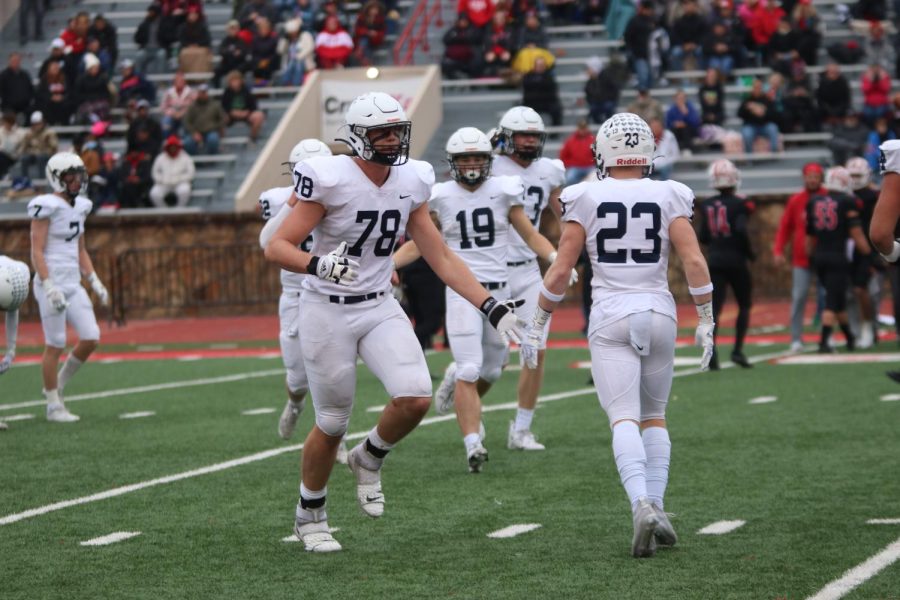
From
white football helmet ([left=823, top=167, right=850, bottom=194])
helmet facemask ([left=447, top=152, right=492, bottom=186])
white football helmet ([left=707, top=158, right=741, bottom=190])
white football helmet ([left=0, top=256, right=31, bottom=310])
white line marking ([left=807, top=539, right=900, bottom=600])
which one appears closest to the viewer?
white line marking ([left=807, top=539, right=900, bottom=600])

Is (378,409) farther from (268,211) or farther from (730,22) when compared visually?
(730,22)

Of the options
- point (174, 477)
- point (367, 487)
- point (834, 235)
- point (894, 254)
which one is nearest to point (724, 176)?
point (834, 235)

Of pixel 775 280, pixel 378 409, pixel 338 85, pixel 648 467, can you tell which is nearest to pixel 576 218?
pixel 648 467

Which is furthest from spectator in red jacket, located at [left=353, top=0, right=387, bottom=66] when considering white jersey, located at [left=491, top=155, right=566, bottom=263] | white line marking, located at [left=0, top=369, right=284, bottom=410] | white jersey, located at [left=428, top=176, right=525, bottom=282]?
white jersey, located at [left=428, top=176, right=525, bottom=282]

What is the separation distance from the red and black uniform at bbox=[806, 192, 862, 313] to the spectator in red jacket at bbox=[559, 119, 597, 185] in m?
6.98

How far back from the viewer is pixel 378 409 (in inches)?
472

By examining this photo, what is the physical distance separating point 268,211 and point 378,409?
3215 mm

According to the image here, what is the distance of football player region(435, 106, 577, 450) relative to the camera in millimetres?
9664

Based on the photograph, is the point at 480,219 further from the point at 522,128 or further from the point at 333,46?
the point at 333,46

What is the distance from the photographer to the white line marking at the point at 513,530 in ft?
22.8

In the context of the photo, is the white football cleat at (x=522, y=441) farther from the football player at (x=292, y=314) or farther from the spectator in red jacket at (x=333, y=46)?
the spectator in red jacket at (x=333, y=46)

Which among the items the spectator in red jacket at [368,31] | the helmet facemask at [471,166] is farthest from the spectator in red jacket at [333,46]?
the helmet facemask at [471,166]

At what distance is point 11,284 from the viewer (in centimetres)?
1051

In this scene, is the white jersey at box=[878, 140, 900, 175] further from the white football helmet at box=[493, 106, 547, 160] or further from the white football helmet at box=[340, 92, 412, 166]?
the white football helmet at box=[493, 106, 547, 160]
